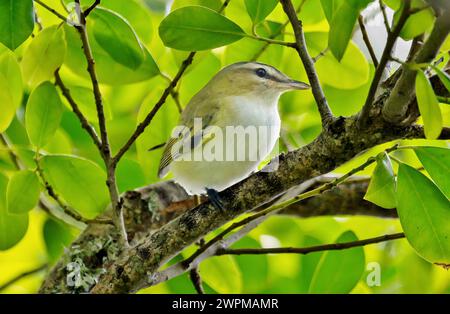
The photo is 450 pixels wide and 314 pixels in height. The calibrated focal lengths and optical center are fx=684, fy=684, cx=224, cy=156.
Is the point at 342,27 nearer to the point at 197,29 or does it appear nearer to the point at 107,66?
the point at 197,29

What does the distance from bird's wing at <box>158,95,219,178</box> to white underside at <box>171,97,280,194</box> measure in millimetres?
27

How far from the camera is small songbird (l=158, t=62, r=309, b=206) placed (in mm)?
1635

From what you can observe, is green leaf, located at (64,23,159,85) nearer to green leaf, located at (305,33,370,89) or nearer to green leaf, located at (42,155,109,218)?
green leaf, located at (42,155,109,218)

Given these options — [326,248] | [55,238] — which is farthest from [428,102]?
[55,238]

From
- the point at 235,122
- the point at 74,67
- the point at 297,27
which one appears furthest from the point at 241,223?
the point at 74,67

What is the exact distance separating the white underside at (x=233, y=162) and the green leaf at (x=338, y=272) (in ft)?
1.06

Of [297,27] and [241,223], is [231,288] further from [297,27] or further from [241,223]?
[297,27]

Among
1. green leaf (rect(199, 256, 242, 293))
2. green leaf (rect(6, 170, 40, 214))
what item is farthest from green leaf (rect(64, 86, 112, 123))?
green leaf (rect(199, 256, 242, 293))

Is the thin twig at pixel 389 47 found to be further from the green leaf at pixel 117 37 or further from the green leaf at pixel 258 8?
the green leaf at pixel 117 37

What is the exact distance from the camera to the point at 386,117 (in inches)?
Answer: 45.9

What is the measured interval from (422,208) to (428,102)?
0.97ft

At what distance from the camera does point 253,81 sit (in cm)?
182
